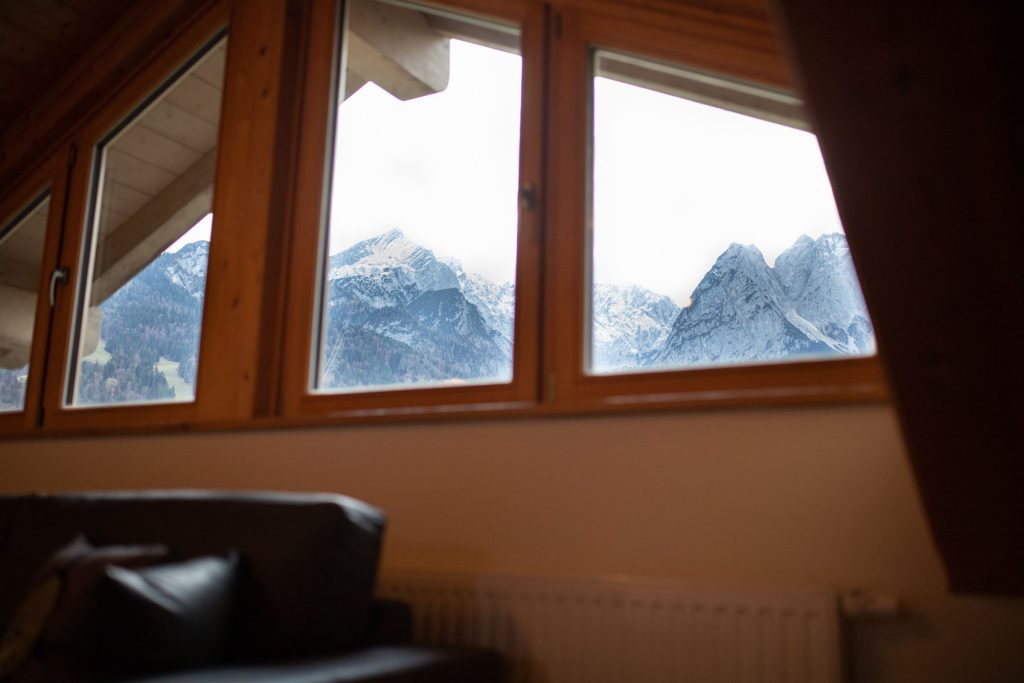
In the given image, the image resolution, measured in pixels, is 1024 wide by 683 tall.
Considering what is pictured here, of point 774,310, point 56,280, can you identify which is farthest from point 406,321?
point 56,280

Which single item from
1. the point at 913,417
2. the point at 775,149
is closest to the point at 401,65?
the point at 775,149

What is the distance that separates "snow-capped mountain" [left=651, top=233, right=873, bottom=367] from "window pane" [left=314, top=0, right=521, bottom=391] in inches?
20.7

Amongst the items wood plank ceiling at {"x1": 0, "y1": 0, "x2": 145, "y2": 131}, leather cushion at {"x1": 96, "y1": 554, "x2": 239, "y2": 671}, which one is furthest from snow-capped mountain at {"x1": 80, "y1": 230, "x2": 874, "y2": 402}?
wood plank ceiling at {"x1": 0, "y1": 0, "x2": 145, "y2": 131}

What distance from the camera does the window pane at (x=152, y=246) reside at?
3.31 meters

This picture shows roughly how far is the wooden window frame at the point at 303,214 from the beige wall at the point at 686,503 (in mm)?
63

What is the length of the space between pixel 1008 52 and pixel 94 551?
1.87m

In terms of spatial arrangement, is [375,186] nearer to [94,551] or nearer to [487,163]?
[487,163]

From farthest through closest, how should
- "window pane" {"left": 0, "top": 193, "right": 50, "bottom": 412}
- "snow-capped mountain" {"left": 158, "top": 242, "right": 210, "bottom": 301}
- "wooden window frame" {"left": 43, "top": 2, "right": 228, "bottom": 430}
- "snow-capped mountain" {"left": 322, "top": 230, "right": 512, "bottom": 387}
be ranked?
1. "window pane" {"left": 0, "top": 193, "right": 50, "bottom": 412}
2. "wooden window frame" {"left": 43, "top": 2, "right": 228, "bottom": 430}
3. "snow-capped mountain" {"left": 158, "top": 242, "right": 210, "bottom": 301}
4. "snow-capped mountain" {"left": 322, "top": 230, "right": 512, "bottom": 387}

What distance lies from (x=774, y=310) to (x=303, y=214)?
1597 mm

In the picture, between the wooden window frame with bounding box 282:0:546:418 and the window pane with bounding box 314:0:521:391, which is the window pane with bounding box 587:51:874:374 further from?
the window pane with bounding box 314:0:521:391

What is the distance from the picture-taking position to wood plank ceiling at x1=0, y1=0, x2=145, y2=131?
368 cm

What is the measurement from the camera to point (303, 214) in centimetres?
300

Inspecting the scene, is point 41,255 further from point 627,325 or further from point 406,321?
point 627,325

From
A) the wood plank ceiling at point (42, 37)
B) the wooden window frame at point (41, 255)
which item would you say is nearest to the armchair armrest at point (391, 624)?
the wooden window frame at point (41, 255)
